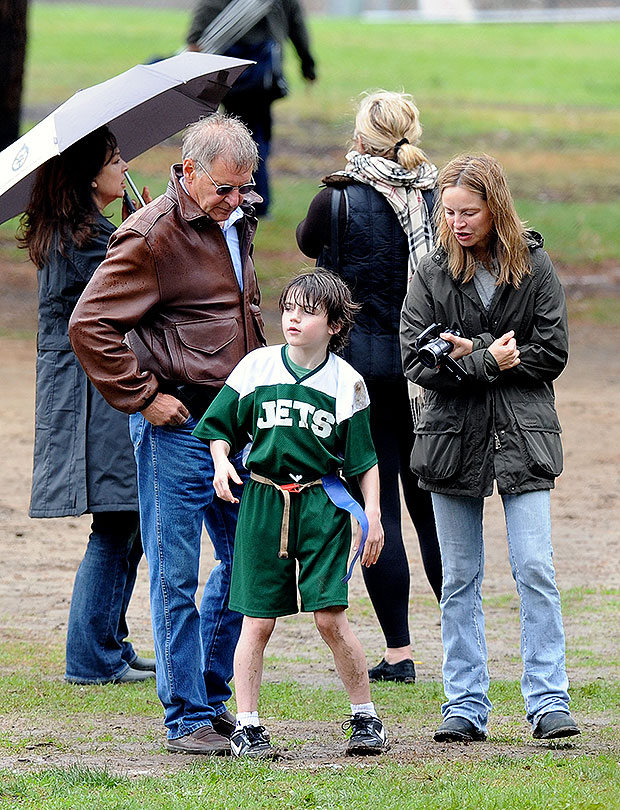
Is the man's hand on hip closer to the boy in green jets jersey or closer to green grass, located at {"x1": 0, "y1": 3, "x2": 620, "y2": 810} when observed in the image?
the boy in green jets jersey

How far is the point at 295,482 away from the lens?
4465mm

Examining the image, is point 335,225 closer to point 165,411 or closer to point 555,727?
point 165,411

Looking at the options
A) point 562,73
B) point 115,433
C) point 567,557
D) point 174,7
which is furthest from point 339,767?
point 174,7

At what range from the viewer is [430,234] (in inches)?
217

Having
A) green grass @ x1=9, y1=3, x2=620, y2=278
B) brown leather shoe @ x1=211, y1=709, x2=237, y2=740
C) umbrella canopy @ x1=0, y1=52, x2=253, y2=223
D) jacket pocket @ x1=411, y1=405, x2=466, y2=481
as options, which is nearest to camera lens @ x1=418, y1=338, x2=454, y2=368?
jacket pocket @ x1=411, y1=405, x2=466, y2=481

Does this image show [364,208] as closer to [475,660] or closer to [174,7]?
[475,660]

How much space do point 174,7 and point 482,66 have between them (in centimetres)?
1493

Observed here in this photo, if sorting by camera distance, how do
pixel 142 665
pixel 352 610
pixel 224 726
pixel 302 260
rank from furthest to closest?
pixel 302 260 → pixel 352 610 → pixel 142 665 → pixel 224 726

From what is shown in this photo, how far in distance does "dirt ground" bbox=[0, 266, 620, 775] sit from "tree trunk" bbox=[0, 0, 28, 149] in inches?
134

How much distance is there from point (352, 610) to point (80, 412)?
203cm

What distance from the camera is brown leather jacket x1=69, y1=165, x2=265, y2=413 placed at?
447 cm

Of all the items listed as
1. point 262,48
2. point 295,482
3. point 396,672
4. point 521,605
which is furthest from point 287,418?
point 262,48

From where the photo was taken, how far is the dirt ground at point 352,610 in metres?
4.68

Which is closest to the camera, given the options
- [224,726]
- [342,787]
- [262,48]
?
[342,787]
